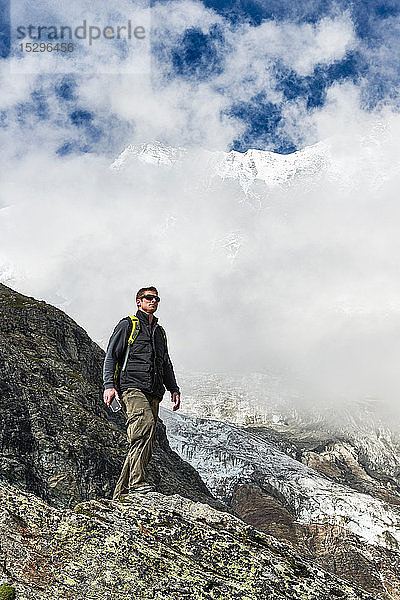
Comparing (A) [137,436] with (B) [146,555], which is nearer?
(B) [146,555]

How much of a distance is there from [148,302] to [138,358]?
4.89 feet

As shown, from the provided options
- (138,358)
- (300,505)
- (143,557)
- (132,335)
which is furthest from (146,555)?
(300,505)

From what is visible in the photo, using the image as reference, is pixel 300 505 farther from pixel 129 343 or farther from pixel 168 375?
pixel 129 343

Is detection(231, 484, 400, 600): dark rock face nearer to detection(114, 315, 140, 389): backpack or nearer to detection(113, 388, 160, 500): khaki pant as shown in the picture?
detection(113, 388, 160, 500): khaki pant

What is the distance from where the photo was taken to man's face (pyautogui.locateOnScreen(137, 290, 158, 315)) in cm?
1409

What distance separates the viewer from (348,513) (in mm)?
80750

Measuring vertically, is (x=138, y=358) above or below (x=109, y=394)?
above

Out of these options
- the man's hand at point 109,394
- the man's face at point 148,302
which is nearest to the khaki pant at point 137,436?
the man's hand at point 109,394

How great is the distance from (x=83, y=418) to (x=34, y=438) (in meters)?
5.19

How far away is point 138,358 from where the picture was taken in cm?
1381

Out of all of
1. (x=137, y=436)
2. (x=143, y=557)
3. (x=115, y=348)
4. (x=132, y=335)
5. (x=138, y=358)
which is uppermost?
(x=132, y=335)

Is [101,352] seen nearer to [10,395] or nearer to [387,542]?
[10,395]

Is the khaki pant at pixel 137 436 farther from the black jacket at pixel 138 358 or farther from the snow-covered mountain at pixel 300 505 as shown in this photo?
the snow-covered mountain at pixel 300 505

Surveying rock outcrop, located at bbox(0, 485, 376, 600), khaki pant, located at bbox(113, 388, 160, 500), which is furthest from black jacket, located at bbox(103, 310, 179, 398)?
rock outcrop, located at bbox(0, 485, 376, 600)
